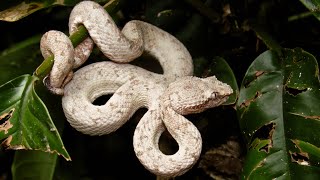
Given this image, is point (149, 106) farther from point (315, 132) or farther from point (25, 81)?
point (315, 132)

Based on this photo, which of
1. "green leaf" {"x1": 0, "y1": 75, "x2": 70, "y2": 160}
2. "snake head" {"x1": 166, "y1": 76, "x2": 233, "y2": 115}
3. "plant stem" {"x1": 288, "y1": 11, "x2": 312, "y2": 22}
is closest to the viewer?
"green leaf" {"x1": 0, "y1": 75, "x2": 70, "y2": 160}

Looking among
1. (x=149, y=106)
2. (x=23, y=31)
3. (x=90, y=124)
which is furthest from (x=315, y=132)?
(x=23, y=31)

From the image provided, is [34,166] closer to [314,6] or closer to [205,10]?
[205,10]

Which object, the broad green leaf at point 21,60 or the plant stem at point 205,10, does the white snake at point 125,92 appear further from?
the plant stem at point 205,10

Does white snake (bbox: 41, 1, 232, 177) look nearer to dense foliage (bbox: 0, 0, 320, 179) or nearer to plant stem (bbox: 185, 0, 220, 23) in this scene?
dense foliage (bbox: 0, 0, 320, 179)

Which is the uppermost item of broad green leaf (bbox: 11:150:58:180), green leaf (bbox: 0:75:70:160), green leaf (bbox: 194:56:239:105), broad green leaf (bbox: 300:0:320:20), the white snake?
broad green leaf (bbox: 300:0:320:20)

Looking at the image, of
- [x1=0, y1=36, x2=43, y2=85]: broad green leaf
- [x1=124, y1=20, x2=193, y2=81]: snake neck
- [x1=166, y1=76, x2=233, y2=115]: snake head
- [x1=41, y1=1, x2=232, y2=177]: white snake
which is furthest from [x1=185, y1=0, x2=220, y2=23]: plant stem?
[x1=0, y1=36, x2=43, y2=85]: broad green leaf
